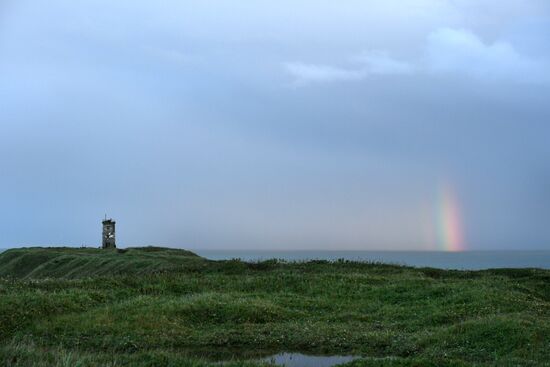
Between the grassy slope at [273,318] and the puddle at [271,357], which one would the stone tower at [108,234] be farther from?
the puddle at [271,357]

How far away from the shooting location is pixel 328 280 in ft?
126

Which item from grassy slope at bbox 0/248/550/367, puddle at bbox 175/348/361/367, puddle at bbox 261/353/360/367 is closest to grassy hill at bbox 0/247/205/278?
grassy slope at bbox 0/248/550/367

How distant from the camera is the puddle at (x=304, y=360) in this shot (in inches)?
769

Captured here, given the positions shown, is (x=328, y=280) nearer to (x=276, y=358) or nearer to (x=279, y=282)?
(x=279, y=282)

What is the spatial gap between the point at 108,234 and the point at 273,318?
54.4 metres

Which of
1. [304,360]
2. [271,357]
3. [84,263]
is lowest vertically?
[304,360]

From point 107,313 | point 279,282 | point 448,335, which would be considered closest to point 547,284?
point 279,282

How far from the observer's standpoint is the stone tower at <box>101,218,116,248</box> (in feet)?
251

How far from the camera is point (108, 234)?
252ft

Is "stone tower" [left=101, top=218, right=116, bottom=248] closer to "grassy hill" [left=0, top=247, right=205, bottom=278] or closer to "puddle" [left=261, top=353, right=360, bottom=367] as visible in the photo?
"grassy hill" [left=0, top=247, right=205, bottom=278]

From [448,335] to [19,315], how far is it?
18503 millimetres

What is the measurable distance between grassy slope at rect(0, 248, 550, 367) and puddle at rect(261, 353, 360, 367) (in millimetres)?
851

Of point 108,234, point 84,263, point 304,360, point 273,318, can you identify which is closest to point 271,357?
point 304,360

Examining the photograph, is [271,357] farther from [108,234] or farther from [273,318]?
[108,234]
